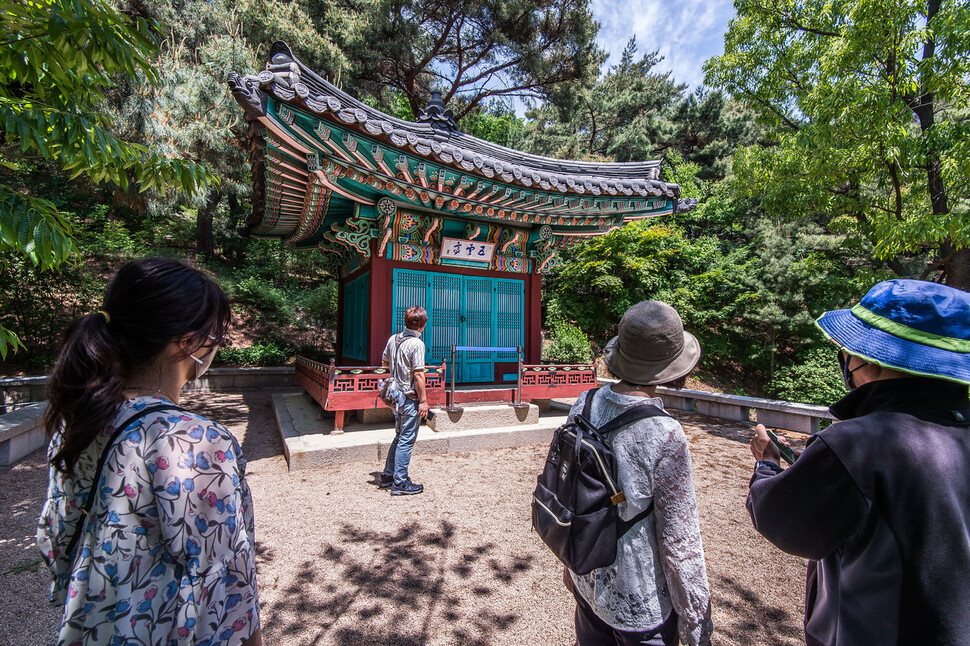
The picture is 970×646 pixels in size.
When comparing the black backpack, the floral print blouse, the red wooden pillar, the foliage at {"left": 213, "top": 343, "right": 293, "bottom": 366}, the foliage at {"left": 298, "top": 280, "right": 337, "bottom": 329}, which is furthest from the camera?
the foliage at {"left": 298, "top": 280, "right": 337, "bottom": 329}

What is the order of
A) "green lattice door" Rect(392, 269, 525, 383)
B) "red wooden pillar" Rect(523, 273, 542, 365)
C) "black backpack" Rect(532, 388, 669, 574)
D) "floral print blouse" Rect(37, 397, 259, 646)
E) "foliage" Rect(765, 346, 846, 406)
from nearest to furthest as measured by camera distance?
"floral print blouse" Rect(37, 397, 259, 646)
"black backpack" Rect(532, 388, 669, 574)
"green lattice door" Rect(392, 269, 525, 383)
"red wooden pillar" Rect(523, 273, 542, 365)
"foliage" Rect(765, 346, 846, 406)

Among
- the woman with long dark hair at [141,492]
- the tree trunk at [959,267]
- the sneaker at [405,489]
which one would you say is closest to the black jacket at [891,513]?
the woman with long dark hair at [141,492]

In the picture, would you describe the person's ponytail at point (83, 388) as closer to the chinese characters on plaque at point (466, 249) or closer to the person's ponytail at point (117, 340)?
the person's ponytail at point (117, 340)

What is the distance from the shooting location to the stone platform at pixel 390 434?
205 inches

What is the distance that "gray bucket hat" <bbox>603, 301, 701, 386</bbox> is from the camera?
58.4 inches

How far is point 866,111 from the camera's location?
227 inches

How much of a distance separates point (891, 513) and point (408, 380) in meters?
3.50

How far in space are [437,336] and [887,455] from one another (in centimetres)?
651

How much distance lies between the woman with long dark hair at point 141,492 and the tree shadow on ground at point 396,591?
152 cm

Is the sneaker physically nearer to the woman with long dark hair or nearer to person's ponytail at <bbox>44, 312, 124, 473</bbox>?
the woman with long dark hair

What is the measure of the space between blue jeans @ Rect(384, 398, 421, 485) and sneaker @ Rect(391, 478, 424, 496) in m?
0.03

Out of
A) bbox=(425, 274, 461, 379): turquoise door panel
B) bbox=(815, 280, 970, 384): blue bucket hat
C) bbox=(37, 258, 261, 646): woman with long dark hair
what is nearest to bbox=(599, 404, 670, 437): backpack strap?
bbox=(815, 280, 970, 384): blue bucket hat

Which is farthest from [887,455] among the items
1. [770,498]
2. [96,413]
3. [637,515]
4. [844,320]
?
[96,413]

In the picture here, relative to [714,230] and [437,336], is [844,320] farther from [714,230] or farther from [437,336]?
[714,230]
